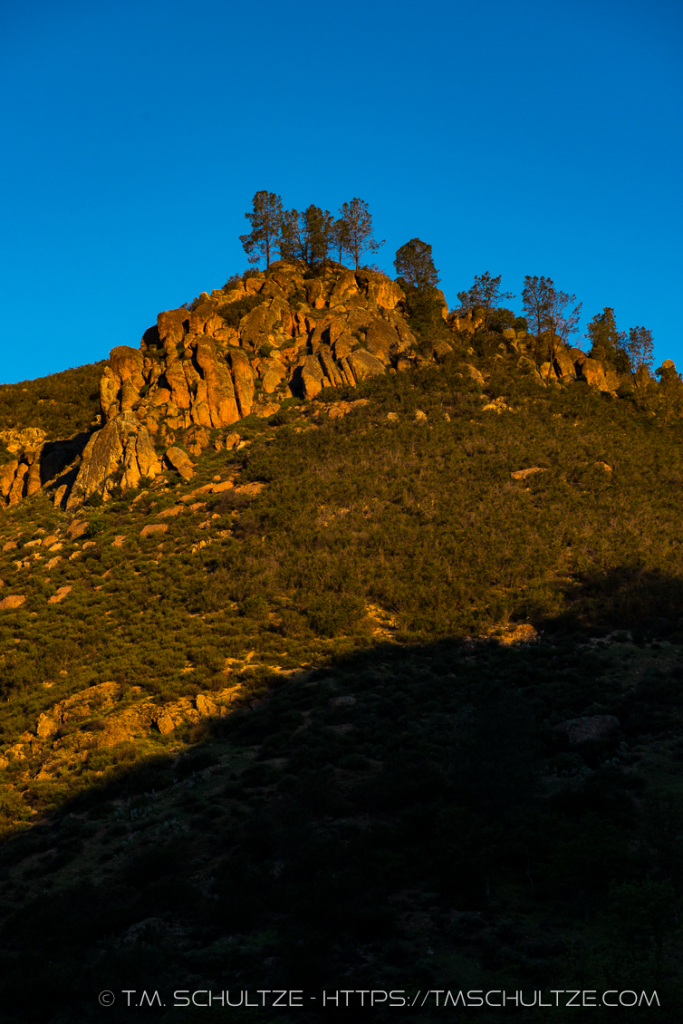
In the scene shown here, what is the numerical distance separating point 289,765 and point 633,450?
43072 millimetres

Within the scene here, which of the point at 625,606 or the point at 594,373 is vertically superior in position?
the point at 594,373

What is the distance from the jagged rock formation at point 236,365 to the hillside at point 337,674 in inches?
13.2

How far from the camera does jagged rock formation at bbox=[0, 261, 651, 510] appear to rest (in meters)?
46.2

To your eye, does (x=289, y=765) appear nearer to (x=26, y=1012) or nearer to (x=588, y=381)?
(x=26, y=1012)

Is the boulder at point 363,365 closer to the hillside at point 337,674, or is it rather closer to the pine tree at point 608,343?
the hillside at point 337,674

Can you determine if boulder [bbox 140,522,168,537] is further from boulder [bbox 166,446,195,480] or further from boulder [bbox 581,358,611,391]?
boulder [bbox 581,358,611,391]

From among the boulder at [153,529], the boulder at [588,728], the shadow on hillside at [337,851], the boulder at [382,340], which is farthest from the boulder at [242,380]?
the boulder at [588,728]

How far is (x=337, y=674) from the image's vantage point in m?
26.2

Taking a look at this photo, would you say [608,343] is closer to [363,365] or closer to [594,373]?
[594,373]

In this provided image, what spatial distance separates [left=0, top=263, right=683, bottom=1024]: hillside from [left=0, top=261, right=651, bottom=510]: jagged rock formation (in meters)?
0.34

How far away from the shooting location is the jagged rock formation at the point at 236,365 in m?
46.2

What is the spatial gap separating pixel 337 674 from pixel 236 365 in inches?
1330

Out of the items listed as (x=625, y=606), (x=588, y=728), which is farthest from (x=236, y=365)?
(x=588, y=728)

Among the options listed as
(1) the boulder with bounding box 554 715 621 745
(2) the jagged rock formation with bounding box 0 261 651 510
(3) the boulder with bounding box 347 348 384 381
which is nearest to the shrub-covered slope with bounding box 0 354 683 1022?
(1) the boulder with bounding box 554 715 621 745
